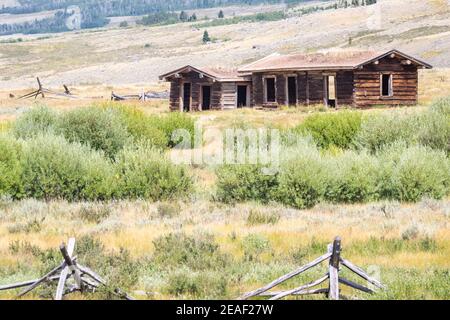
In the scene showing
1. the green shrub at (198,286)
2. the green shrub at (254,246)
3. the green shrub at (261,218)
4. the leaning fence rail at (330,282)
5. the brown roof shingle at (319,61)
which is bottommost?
the green shrub at (261,218)

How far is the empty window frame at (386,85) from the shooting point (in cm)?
3676

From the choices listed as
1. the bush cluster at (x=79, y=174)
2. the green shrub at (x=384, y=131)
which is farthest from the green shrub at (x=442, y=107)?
the bush cluster at (x=79, y=174)

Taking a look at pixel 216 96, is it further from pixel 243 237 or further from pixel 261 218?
pixel 243 237

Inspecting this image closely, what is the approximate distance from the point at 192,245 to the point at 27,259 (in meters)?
2.43

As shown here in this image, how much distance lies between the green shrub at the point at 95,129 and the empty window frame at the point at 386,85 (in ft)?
55.7

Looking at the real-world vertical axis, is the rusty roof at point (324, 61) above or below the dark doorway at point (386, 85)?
above

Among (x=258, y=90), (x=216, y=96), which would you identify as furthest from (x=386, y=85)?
(x=216, y=96)

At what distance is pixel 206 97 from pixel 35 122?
18340 mm

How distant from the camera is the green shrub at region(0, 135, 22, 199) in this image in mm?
17359

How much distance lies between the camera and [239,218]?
49.2ft

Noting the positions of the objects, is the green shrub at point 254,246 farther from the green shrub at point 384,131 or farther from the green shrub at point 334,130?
the green shrub at point 334,130

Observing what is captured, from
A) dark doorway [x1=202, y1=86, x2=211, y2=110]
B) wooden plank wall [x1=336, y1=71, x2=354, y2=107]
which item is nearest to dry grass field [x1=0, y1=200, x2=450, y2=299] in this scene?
wooden plank wall [x1=336, y1=71, x2=354, y2=107]
